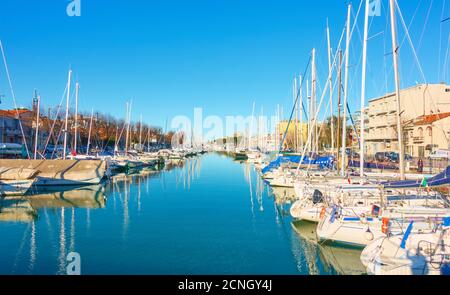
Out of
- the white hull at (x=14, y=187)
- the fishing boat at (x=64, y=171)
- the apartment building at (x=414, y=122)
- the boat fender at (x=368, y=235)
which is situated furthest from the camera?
the apartment building at (x=414, y=122)

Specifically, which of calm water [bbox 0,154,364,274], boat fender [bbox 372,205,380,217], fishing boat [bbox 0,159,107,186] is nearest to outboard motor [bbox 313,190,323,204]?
calm water [bbox 0,154,364,274]

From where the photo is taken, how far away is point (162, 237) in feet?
56.4

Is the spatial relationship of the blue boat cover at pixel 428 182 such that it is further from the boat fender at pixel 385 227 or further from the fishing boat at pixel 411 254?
the fishing boat at pixel 411 254

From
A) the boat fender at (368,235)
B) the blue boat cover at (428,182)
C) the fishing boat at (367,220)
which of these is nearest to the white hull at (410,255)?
the fishing boat at (367,220)

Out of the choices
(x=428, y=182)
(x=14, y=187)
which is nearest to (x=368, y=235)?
(x=428, y=182)

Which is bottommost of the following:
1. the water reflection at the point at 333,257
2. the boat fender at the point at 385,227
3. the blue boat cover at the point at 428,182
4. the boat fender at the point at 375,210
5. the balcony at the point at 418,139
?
the water reflection at the point at 333,257

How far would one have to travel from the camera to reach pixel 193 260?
13.7 metres

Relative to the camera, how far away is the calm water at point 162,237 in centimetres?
1311

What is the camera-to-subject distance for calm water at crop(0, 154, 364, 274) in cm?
1311

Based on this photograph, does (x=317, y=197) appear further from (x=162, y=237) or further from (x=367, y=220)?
(x=162, y=237)

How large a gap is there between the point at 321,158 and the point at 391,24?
19.6 m

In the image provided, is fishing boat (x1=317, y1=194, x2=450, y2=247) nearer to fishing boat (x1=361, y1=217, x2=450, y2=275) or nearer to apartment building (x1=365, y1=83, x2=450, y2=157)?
fishing boat (x1=361, y1=217, x2=450, y2=275)
